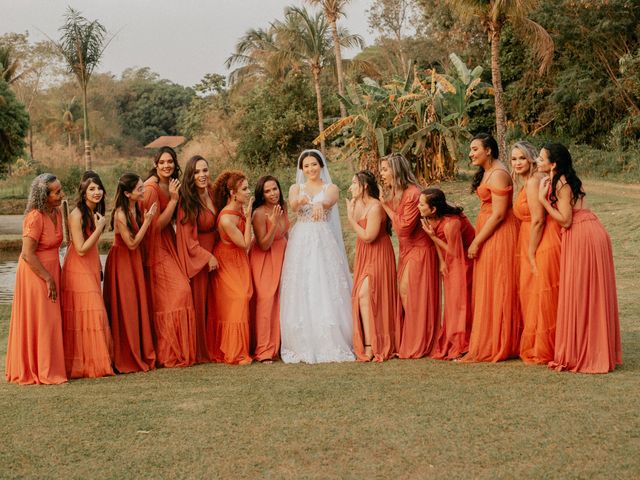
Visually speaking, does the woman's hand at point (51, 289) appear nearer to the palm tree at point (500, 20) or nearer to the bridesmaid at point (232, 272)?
the bridesmaid at point (232, 272)

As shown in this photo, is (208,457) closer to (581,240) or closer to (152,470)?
(152,470)

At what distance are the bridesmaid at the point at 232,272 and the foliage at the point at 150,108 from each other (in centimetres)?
6481

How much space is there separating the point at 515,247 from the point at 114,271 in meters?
3.35

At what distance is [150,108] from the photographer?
235 feet

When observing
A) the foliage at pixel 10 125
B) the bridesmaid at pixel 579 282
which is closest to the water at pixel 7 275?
the bridesmaid at pixel 579 282

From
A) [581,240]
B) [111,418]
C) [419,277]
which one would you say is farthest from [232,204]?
Result: [581,240]

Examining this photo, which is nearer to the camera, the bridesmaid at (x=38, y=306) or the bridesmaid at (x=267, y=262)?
the bridesmaid at (x=38, y=306)

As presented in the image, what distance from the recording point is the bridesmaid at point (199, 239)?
6965 mm

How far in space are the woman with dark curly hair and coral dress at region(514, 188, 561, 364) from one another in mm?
2365

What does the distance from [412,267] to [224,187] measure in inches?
71.0

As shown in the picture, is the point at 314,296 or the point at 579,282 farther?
the point at 314,296

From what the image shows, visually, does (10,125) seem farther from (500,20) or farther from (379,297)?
(379,297)

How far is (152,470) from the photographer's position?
171 inches

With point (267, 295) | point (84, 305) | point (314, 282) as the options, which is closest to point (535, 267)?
point (314, 282)
